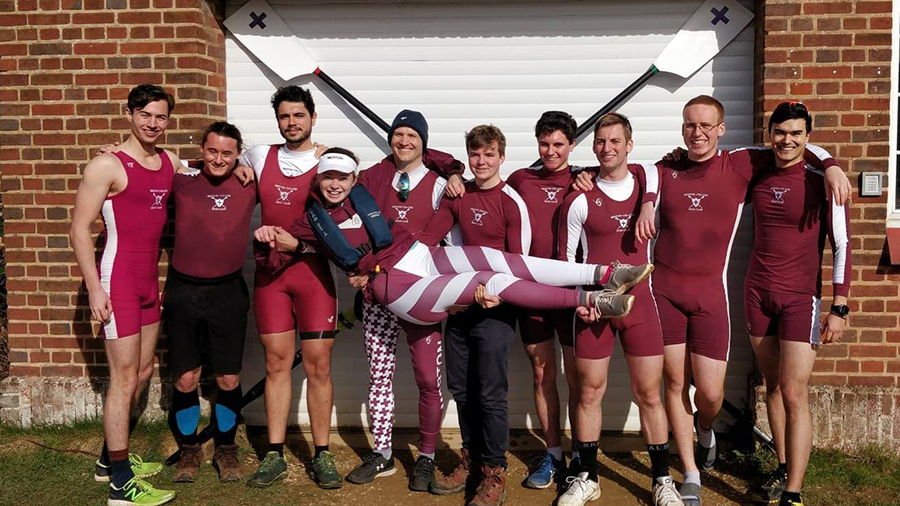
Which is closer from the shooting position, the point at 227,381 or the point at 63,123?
the point at 227,381

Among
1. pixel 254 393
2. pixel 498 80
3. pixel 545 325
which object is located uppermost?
pixel 498 80

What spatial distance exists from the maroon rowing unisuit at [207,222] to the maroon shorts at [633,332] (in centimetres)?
202

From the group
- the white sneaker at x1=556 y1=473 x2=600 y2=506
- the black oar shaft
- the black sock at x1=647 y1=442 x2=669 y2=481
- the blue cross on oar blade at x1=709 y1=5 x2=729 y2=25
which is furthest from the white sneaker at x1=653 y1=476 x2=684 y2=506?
the blue cross on oar blade at x1=709 y1=5 x2=729 y2=25

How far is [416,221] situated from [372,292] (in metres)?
0.48

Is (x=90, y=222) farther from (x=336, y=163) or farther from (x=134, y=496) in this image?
(x=134, y=496)

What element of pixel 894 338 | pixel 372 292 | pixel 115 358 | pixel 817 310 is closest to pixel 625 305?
pixel 817 310

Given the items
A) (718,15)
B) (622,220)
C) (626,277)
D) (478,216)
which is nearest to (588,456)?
(626,277)

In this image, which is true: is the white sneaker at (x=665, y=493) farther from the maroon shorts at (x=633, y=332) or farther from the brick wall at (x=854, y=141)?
the brick wall at (x=854, y=141)

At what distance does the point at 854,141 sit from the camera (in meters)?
4.45

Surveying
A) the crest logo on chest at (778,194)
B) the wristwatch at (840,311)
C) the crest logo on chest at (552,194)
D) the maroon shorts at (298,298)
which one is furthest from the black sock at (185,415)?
the wristwatch at (840,311)

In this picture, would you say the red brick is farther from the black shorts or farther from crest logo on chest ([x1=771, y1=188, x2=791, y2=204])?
the black shorts

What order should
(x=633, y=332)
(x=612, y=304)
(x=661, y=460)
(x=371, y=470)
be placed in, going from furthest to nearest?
(x=371, y=470), (x=661, y=460), (x=633, y=332), (x=612, y=304)

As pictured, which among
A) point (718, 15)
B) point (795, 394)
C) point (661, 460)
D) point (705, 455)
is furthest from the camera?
point (718, 15)

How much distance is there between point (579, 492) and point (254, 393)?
91.6 inches
